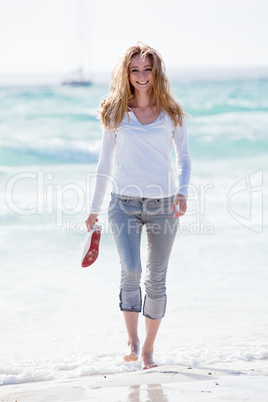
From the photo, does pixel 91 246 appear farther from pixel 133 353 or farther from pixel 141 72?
pixel 141 72

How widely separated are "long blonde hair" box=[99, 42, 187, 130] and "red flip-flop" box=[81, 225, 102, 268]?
577mm

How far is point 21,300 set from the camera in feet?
16.1

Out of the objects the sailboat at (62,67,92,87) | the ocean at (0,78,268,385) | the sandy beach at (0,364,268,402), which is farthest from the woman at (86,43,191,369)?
the sailboat at (62,67,92,87)

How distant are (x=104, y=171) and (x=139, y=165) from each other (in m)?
0.21

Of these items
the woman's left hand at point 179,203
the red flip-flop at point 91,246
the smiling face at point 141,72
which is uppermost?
the smiling face at point 141,72

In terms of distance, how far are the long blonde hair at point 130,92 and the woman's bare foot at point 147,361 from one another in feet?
4.28

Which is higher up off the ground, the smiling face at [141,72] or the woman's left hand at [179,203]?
the smiling face at [141,72]

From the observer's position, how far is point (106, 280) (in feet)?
17.9

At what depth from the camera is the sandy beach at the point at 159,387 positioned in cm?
261

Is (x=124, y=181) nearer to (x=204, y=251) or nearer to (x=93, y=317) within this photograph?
(x=93, y=317)

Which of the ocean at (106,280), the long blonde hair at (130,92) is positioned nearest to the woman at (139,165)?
the long blonde hair at (130,92)

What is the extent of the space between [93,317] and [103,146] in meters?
1.76

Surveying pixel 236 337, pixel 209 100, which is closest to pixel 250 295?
pixel 236 337

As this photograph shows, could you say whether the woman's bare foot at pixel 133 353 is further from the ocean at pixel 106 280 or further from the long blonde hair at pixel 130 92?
the long blonde hair at pixel 130 92
